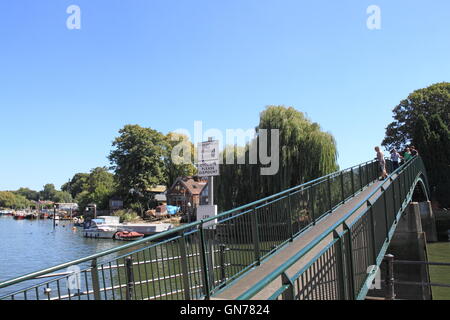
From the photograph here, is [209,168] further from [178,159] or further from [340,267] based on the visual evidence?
[178,159]

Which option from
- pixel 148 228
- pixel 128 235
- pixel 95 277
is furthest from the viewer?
pixel 148 228

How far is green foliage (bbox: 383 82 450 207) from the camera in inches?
1823

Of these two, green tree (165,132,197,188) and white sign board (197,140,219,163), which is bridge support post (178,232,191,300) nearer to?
white sign board (197,140,219,163)

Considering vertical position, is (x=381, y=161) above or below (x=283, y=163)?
below

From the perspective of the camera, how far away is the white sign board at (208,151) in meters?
12.0

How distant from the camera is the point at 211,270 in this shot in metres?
6.17

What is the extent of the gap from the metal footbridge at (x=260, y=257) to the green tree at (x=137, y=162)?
2238 inches

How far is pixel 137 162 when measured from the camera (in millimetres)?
66125

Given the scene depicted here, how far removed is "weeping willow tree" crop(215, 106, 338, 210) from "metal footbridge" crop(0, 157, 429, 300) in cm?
1758

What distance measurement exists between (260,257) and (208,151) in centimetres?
525

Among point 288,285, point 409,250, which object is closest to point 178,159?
point 409,250

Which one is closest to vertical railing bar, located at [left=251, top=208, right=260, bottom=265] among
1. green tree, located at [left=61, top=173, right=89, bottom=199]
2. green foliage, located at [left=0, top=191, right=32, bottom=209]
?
green tree, located at [left=61, top=173, right=89, bottom=199]
